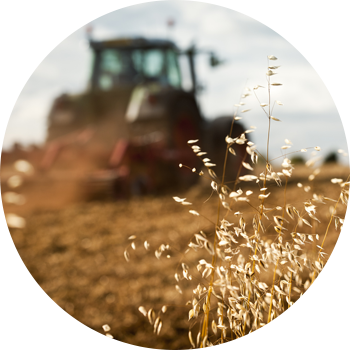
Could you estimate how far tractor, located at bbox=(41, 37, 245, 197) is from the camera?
6719mm

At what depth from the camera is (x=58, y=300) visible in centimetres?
352

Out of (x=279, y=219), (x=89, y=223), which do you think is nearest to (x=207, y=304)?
(x=279, y=219)

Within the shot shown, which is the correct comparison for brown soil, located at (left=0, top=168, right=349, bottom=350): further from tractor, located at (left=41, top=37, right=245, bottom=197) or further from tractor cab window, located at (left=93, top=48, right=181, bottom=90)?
tractor cab window, located at (left=93, top=48, right=181, bottom=90)

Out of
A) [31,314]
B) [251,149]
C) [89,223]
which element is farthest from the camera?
[89,223]

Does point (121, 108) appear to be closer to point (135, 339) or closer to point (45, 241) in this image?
point (45, 241)

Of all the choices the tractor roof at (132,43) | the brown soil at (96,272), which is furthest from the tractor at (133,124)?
the brown soil at (96,272)

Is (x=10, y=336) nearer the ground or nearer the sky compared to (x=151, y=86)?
nearer the sky

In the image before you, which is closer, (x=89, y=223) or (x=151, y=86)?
(x=89, y=223)

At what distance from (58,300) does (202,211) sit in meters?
2.86

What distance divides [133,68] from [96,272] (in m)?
5.16

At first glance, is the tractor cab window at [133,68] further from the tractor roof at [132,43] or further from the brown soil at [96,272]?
the brown soil at [96,272]

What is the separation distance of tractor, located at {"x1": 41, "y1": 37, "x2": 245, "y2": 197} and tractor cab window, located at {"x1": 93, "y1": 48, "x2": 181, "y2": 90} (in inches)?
0.7

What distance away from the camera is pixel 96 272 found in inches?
161

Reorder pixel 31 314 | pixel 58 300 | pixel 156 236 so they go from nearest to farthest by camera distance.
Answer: pixel 31 314, pixel 58 300, pixel 156 236
